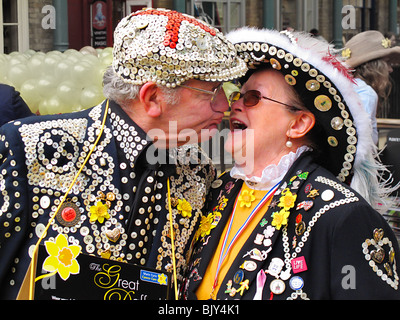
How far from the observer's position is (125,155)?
2.14 meters

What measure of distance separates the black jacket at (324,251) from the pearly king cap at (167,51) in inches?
20.6

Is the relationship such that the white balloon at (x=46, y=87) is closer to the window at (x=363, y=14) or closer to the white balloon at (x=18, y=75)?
the white balloon at (x=18, y=75)

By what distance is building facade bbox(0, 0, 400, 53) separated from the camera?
Answer: 30.7ft

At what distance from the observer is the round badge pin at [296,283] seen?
1979 mm

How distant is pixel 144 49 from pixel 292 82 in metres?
0.58

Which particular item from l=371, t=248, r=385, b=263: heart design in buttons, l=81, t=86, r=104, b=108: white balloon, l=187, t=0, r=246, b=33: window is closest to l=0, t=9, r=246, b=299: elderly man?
l=371, t=248, r=385, b=263: heart design in buttons

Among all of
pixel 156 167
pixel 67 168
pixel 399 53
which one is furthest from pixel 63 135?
pixel 399 53

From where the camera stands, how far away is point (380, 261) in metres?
1.96

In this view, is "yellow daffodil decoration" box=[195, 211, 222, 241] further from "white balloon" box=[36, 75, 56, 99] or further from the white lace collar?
"white balloon" box=[36, 75, 56, 99]

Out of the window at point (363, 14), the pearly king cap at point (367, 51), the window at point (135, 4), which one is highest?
the window at point (135, 4)

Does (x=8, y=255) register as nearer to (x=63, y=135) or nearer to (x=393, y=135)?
(x=63, y=135)

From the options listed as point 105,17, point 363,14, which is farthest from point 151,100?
point 363,14

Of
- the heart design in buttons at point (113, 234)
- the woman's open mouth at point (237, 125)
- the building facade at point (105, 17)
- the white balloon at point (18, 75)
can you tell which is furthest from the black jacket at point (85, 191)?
the building facade at point (105, 17)

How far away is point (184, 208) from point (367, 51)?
316 centimetres
